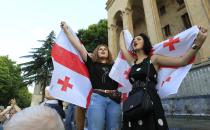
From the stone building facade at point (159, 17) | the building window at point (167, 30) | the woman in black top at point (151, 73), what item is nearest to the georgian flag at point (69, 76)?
the woman in black top at point (151, 73)

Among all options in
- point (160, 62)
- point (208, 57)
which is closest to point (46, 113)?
point (160, 62)

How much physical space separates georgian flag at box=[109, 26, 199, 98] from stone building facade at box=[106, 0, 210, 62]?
10026mm

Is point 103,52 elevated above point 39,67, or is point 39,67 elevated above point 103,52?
point 39,67

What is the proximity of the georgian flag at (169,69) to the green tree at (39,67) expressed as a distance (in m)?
33.9

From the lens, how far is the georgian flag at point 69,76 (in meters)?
3.69

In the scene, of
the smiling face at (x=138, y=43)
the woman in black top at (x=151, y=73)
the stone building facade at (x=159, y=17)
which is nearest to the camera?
the woman in black top at (x=151, y=73)

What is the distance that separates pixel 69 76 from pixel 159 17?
21667mm

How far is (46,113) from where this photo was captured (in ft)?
4.62

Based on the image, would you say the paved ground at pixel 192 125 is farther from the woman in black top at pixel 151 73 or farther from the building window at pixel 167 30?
the building window at pixel 167 30

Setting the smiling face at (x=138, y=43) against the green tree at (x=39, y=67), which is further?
the green tree at (x=39, y=67)

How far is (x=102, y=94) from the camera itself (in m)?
3.41

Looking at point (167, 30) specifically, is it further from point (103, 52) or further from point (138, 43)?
point (138, 43)

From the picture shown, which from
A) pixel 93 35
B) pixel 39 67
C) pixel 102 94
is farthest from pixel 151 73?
pixel 39 67

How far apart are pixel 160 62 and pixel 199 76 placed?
7.85 meters
